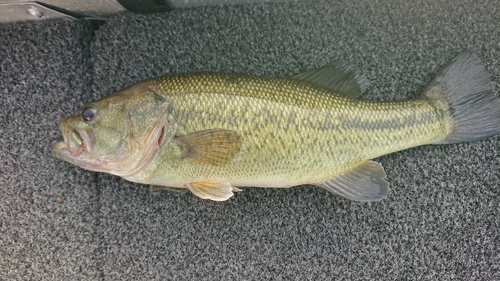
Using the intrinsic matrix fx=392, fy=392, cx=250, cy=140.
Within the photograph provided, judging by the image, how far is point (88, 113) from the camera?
1015 millimetres

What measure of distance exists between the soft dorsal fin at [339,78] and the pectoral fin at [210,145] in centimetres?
28

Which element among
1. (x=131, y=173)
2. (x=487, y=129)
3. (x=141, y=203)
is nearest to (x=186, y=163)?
(x=131, y=173)

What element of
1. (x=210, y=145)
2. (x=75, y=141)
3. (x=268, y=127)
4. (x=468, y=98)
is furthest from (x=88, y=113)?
(x=468, y=98)

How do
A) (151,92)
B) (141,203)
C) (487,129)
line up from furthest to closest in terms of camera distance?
(141,203) < (487,129) < (151,92)

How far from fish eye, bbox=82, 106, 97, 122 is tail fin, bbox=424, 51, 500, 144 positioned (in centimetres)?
95

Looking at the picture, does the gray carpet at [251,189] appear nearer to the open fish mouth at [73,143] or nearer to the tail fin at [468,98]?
the tail fin at [468,98]

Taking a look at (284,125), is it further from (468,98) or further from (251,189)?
(468,98)

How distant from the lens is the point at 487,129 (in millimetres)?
1166

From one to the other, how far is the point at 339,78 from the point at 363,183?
0.31 m

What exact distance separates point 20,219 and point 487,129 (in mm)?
1493

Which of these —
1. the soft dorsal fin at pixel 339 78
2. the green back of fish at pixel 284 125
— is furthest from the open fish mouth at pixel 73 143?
the soft dorsal fin at pixel 339 78

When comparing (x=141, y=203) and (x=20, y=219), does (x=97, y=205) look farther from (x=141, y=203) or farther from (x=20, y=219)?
(x=20, y=219)

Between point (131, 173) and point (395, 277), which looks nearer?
point (131, 173)

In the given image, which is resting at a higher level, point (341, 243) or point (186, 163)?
point (186, 163)
